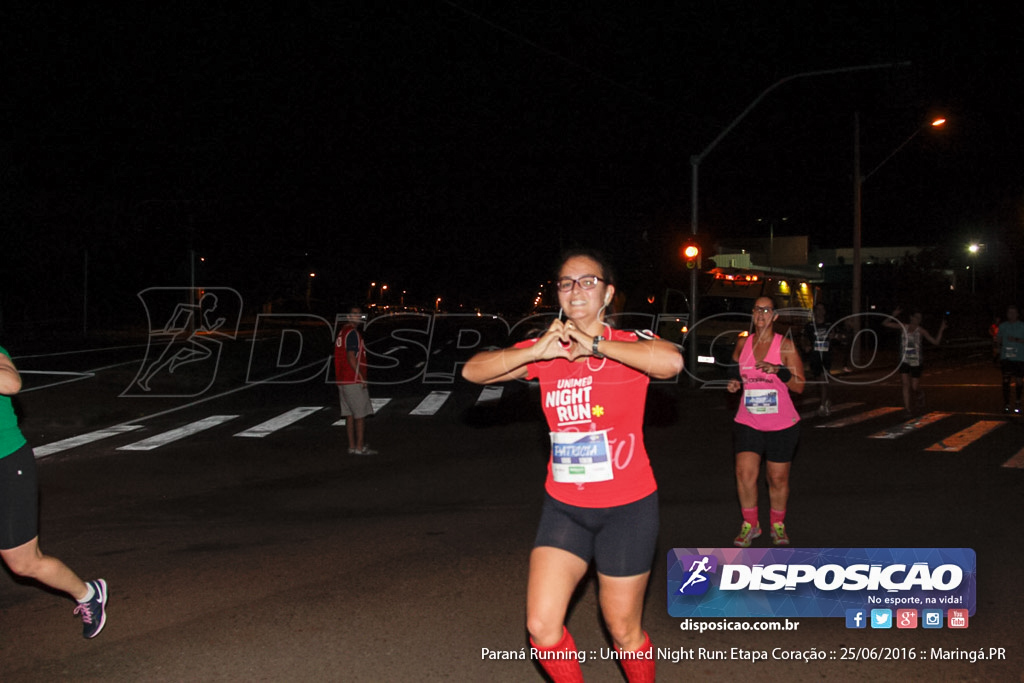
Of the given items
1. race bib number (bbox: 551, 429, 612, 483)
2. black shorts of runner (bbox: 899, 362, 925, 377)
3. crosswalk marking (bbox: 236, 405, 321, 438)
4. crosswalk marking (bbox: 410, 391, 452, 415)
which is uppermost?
race bib number (bbox: 551, 429, 612, 483)

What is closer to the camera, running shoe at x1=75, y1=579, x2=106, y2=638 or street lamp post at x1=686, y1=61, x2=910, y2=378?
running shoe at x1=75, y1=579, x2=106, y2=638

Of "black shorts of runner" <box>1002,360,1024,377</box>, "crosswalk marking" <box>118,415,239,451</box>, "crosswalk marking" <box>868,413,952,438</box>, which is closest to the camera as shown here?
"crosswalk marking" <box>118,415,239,451</box>

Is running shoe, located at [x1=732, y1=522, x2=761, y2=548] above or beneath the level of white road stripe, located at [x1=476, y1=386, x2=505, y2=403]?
beneath

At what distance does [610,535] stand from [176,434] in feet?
37.1

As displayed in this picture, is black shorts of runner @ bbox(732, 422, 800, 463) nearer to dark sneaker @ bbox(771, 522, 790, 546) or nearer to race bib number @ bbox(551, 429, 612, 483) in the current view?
dark sneaker @ bbox(771, 522, 790, 546)

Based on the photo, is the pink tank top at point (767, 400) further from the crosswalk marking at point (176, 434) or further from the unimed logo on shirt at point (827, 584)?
the crosswalk marking at point (176, 434)

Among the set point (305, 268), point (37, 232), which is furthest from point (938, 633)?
point (305, 268)

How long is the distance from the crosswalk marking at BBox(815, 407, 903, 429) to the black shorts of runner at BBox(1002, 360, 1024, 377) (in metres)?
1.88

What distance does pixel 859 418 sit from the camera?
47.6 ft

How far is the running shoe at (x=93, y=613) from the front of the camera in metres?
4.89

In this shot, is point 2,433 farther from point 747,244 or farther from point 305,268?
point 747,244

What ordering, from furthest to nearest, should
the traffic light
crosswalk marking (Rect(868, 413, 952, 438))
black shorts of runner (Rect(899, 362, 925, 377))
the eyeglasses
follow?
the traffic light < black shorts of runner (Rect(899, 362, 925, 377)) < crosswalk marking (Rect(868, 413, 952, 438)) < the eyeglasses

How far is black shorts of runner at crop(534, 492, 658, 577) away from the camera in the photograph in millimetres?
3387

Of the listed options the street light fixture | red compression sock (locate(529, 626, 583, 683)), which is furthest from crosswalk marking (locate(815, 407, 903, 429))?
the street light fixture
